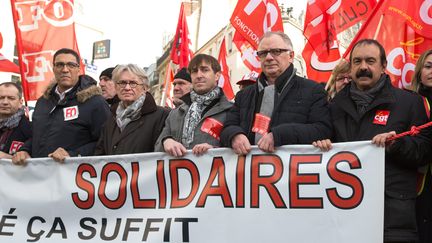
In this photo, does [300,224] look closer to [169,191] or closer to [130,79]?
[169,191]

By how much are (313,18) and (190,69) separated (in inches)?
142

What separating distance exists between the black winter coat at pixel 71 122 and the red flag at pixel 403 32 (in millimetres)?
2700

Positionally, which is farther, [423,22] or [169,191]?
[423,22]

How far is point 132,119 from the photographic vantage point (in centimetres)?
425

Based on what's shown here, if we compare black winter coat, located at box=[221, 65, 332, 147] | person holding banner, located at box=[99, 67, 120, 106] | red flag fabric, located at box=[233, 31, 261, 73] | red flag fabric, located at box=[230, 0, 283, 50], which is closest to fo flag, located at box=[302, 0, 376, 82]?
red flag fabric, located at box=[230, 0, 283, 50]

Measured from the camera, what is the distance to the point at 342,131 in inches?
133

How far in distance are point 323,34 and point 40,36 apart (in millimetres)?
3792

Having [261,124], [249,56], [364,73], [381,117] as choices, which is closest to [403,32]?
[364,73]

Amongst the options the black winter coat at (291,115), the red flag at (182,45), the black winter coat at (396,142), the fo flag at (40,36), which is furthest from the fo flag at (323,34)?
the red flag at (182,45)

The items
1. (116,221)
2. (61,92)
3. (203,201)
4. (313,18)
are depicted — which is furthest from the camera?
(313,18)

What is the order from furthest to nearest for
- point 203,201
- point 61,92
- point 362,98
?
point 61,92, point 203,201, point 362,98

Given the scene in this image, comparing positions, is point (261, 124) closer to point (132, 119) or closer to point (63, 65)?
point (132, 119)

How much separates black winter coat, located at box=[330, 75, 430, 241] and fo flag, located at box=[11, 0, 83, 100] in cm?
454

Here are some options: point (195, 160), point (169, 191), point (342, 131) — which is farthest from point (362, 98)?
point (169, 191)
